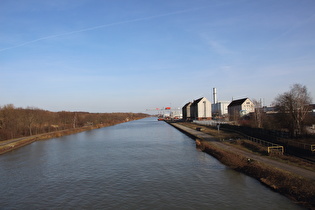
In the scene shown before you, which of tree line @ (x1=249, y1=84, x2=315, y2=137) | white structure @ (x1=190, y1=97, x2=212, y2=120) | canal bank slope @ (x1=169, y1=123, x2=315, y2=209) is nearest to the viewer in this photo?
canal bank slope @ (x1=169, y1=123, x2=315, y2=209)

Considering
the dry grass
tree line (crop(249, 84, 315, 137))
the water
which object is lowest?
the water

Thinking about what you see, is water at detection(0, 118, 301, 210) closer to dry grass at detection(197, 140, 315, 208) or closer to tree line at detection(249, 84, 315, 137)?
dry grass at detection(197, 140, 315, 208)

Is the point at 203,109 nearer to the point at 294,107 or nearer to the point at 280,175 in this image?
the point at 294,107

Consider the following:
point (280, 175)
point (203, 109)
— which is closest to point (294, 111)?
point (280, 175)

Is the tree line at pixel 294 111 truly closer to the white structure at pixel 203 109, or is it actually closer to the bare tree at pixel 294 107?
the bare tree at pixel 294 107

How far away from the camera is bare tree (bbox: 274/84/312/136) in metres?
32.2

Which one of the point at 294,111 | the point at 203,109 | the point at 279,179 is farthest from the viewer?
the point at 203,109

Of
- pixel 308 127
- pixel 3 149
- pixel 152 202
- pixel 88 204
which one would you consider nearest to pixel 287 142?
pixel 308 127

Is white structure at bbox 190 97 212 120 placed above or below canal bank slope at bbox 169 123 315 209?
above

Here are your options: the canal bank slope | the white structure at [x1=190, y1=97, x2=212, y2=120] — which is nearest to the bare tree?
the canal bank slope

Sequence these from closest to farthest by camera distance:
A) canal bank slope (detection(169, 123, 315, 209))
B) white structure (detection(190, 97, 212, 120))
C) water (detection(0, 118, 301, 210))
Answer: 1. canal bank slope (detection(169, 123, 315, 209))
2. water (detection(0, 118, 301, 210))
3. white structure (detection(190, 97, 212, 120))

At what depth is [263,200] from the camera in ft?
43.6

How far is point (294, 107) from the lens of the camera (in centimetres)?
3319

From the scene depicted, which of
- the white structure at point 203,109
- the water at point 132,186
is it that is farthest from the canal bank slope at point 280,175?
Answer: the white structure at point 203,109
